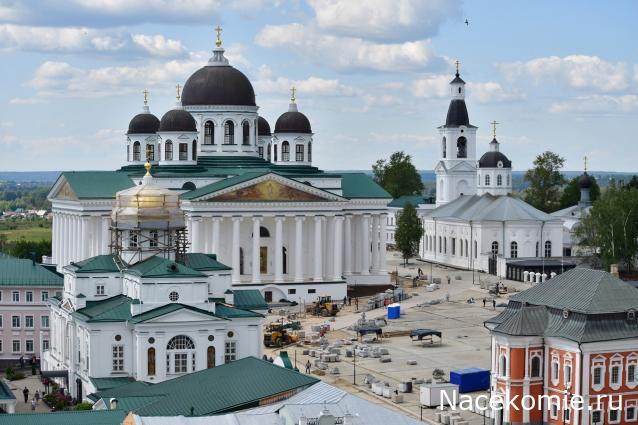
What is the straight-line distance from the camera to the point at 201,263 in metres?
57.8

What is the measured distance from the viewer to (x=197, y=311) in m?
52.4

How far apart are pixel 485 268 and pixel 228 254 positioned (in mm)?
26857

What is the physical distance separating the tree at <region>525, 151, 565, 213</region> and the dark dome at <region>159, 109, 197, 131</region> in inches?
2430

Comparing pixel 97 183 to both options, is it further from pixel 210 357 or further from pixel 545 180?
pixel 545 180

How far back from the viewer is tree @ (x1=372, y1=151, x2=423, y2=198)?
153 m

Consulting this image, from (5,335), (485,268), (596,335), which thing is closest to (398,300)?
(485,268)

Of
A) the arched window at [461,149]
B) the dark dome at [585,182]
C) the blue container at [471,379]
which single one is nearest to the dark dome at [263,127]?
the arched window at [461,149]

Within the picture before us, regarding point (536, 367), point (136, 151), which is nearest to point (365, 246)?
point (136, 151)

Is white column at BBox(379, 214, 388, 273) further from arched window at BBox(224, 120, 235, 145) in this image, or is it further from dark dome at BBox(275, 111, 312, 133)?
arched window at BBox(224, 120, 235, 145)

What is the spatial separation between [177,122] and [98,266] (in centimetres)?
3037

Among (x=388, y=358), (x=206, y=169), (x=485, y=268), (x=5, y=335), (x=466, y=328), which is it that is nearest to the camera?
(x=388, y=358)

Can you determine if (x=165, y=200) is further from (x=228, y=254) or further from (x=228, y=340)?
(x=228, y=254)

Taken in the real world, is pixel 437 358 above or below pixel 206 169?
below

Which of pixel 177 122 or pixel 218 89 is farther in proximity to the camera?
pixel 218 89
